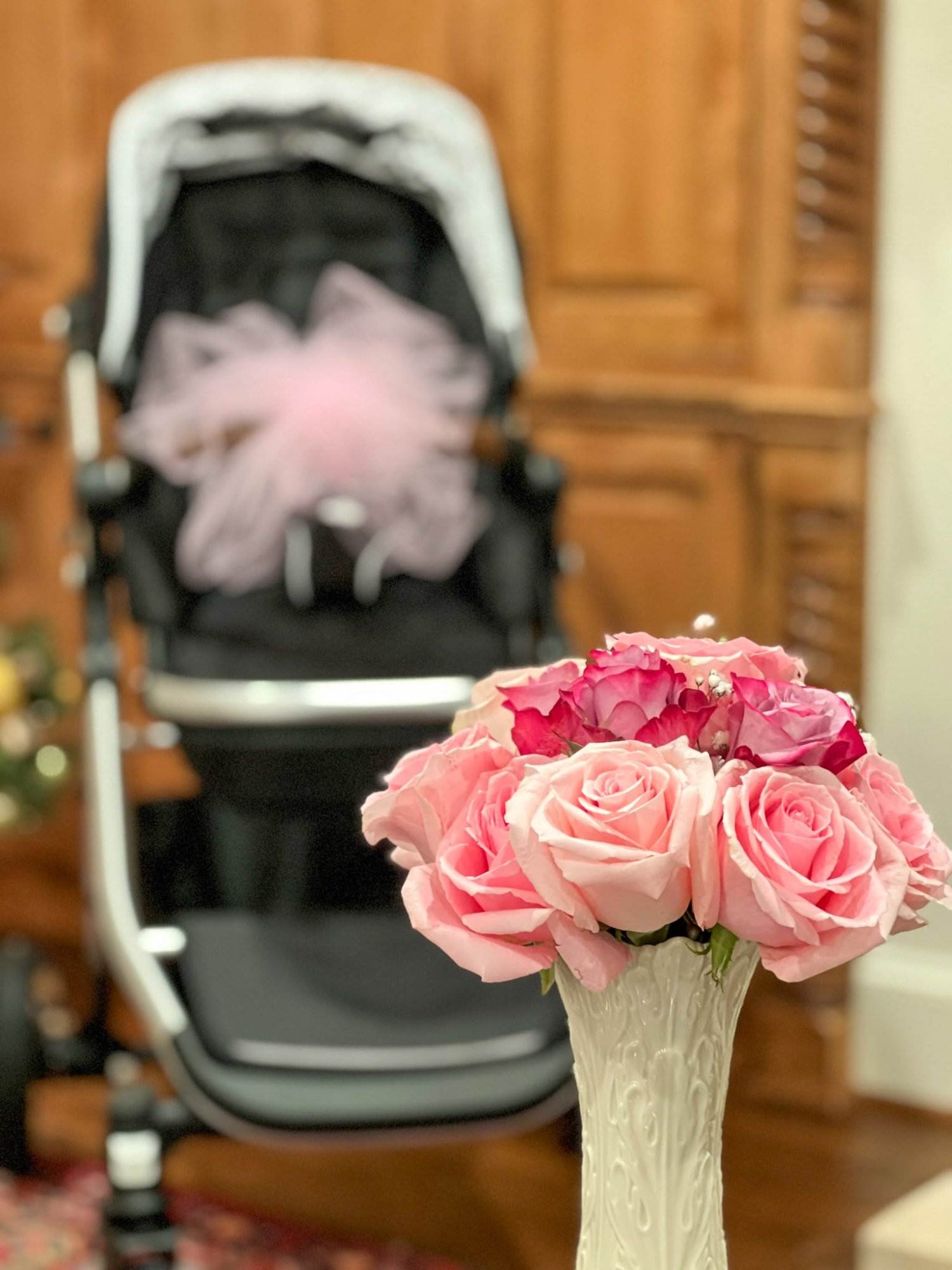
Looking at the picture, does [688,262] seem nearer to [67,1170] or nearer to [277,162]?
[277,162]

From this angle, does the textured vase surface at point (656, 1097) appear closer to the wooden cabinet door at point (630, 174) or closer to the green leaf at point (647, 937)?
the green leaf at point (647, 937)

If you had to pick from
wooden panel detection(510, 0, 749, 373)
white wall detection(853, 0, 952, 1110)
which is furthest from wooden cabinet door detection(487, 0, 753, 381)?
white wall detection(853, 0, 952, 1110)

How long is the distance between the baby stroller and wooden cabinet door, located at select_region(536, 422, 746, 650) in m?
0.36

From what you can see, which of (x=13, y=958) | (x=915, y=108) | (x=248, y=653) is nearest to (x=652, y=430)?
(x=915, y=108)

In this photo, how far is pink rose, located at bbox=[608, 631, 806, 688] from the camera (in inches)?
31.1

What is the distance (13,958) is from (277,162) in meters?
1.10

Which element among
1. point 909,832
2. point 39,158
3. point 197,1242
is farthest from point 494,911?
point 39,158

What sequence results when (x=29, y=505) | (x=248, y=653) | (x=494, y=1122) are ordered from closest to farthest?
(x=494, y=1122), (x=248, y=653), (x=29, y=505)

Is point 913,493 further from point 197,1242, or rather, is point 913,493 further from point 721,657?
point 721,657

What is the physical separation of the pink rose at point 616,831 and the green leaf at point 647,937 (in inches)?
0.7

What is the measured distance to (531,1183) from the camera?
7.62 feet

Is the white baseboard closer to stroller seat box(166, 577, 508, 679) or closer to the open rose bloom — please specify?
stroller seat box(166, 577, 508, 679)

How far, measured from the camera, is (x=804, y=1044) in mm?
2543

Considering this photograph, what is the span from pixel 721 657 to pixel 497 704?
105mm
